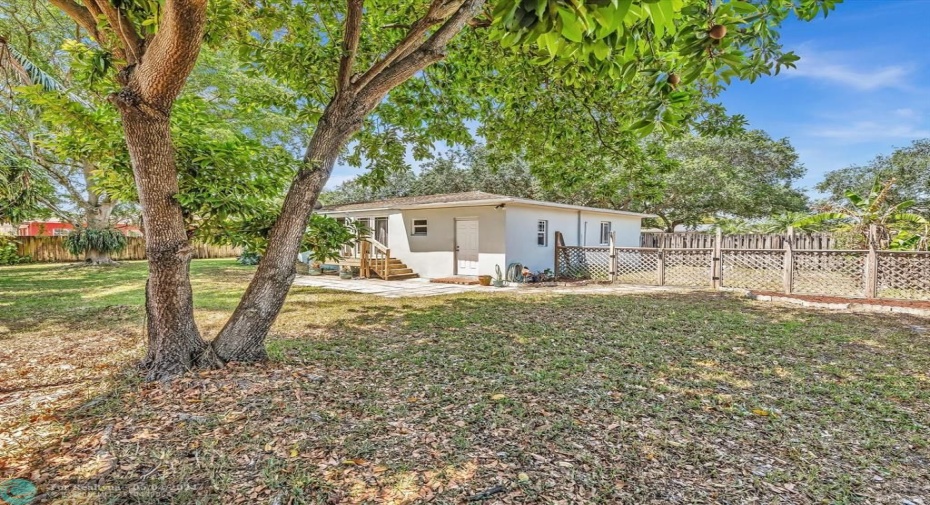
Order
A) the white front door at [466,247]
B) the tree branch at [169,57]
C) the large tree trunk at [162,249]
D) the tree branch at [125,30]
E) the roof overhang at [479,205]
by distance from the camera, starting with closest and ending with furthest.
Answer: the tree branch at [169,57] < the tree branch at [125,30] < the large tree trunk at [162,249] < the roof overhang at [479,205] < the white front door at [466,247]

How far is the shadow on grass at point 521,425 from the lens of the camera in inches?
90.6

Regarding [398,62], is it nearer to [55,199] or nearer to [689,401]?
[689,401]

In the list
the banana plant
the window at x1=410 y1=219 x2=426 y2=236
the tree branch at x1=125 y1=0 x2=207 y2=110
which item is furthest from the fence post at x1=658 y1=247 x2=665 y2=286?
the tree branch at x1=125 y1=0 x2=207 y2=110

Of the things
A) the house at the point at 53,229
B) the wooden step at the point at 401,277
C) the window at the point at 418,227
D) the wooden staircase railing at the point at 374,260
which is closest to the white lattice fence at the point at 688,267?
the window at the point at 418,227

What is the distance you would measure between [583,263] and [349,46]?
11.1 meters

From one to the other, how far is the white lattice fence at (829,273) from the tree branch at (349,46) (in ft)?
35.3

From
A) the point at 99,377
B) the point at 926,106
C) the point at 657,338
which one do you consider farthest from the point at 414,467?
the point at 926,106

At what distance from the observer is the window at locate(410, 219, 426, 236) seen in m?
14.5

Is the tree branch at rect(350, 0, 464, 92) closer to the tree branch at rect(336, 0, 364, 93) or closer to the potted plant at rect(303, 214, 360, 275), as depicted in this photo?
the tree branch at rect(336, 0, 364, 93)

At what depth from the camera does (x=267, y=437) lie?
278 cm

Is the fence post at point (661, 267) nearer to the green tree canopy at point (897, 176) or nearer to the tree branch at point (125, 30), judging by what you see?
the tree branch at point (125, 30)

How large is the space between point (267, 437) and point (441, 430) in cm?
113

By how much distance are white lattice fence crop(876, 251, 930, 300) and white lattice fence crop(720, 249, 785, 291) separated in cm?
195

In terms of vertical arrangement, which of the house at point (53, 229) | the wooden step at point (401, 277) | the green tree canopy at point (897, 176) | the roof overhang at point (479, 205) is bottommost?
the wooden step at point (401, 277)
